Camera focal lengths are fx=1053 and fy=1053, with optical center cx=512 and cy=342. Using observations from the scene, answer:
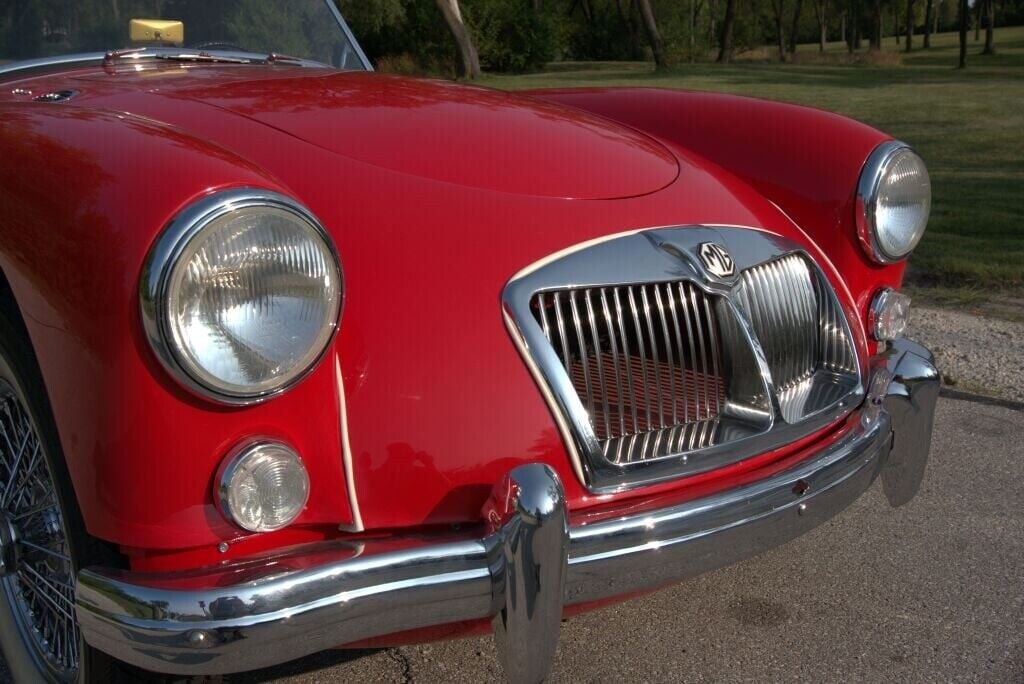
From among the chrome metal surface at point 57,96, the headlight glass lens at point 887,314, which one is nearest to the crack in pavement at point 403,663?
the headlight glass lens at point 887,314

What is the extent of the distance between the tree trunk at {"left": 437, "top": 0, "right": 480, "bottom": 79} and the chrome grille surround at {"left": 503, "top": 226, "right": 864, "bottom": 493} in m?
25.0

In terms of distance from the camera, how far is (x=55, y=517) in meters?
1.93

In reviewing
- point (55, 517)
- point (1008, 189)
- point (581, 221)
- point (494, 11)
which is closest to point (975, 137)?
point (1008, 189)

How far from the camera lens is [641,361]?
201 centimetres

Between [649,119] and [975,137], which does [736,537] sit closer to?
[649,119]

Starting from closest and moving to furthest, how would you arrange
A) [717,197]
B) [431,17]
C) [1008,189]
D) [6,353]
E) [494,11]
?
[6,353] → [717,197] → [1008,189] → [431,17] → [494,11]

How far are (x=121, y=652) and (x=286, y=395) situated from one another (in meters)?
0.46

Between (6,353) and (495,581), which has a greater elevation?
(6,353)

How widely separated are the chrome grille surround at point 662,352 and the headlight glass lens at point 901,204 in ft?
1.77

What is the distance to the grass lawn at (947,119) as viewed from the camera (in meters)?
5.76

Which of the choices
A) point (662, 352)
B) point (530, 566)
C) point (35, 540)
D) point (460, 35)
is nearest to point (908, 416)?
point (662, 352)

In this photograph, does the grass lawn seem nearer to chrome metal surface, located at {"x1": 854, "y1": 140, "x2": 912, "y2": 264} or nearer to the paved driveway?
the paved driveway

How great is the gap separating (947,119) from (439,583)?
46.6 ft

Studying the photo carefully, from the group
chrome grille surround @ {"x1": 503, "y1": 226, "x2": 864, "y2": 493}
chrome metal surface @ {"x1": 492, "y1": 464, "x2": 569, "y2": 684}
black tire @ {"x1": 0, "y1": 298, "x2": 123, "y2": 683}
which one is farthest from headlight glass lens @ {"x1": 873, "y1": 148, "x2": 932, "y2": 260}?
black tire @ {"x1": 0, "y1": 298, "x2": 123, "y2": 683}
